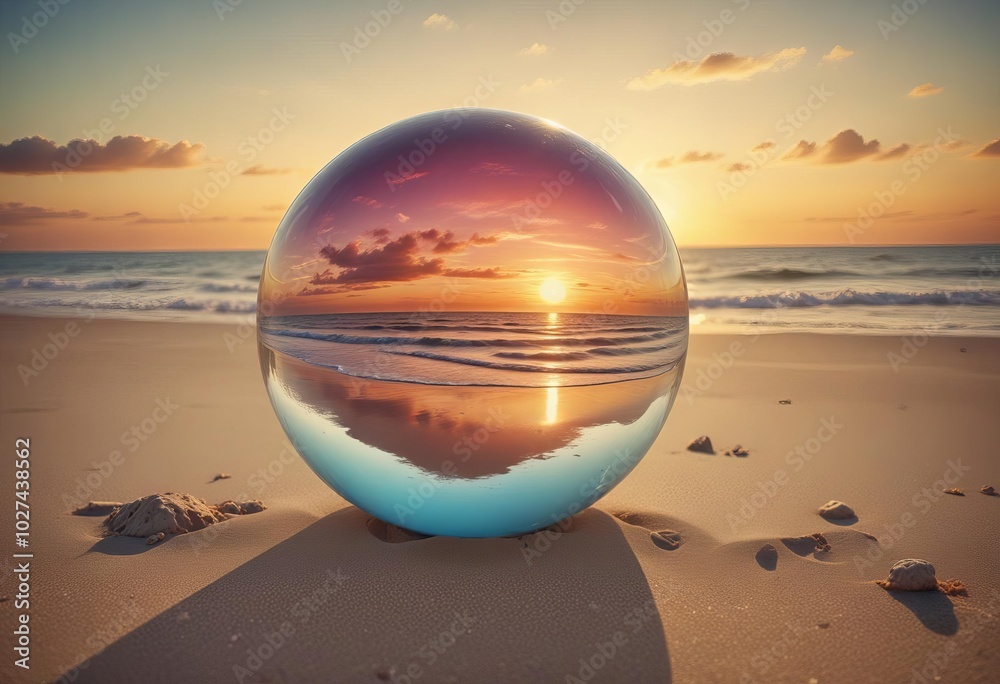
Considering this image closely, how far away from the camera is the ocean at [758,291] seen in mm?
16250

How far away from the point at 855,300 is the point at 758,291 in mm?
4550

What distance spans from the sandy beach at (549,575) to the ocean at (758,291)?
9.86 m

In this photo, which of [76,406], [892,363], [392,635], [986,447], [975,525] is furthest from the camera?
[892,363]

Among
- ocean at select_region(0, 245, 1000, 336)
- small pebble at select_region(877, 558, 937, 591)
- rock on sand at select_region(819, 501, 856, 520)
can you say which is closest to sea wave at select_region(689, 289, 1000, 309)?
ocean at select_region(0, 245, 1000, 336)

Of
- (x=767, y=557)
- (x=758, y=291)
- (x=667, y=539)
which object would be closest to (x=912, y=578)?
(x=767, y=557)

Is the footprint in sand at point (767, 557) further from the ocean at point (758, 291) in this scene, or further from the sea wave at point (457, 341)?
the ocean at point (758, 291)

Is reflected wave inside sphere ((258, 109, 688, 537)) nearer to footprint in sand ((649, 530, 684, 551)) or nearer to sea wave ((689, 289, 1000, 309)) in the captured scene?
footprint in sand ((649, 530, 684, 551))

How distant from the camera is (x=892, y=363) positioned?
8.90m

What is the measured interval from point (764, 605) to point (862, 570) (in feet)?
2.30

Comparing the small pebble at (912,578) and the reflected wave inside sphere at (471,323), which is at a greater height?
the reflected wave inside sphere at (471,323)

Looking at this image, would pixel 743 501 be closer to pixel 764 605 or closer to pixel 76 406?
pixel 764 605

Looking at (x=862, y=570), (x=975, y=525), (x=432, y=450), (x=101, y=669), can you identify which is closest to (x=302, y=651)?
(x=101, y=669)

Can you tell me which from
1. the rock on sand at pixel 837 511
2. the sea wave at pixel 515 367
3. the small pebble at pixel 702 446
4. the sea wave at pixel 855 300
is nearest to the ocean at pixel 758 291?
the sea wave at pixel 855 300

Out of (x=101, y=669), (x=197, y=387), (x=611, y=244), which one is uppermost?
(x=611, y=244)
